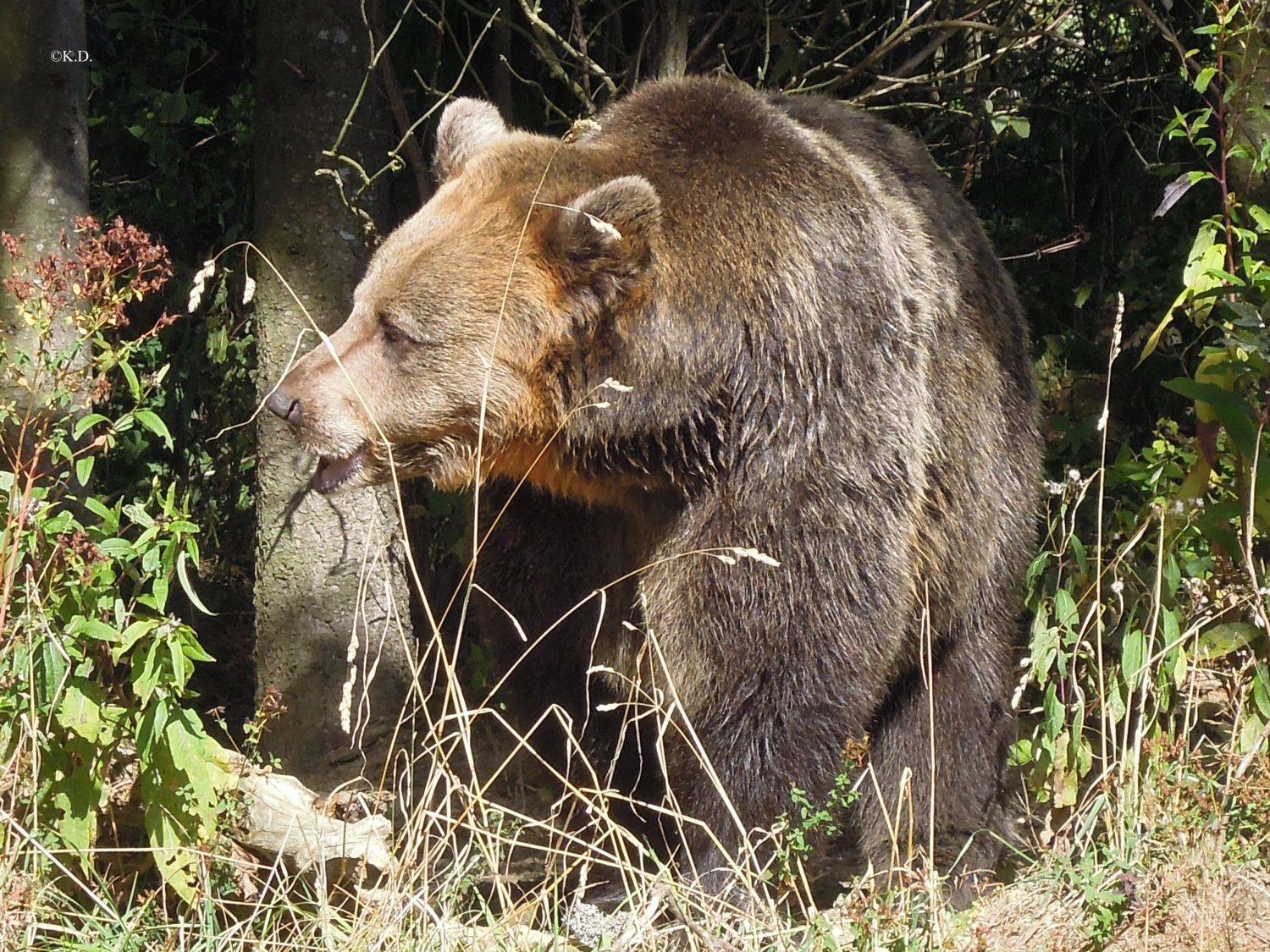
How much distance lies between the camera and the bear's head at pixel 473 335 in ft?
12.7

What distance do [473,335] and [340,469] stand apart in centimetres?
50

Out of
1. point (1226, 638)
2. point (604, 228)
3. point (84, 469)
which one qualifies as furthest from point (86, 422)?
point (1226, 638)

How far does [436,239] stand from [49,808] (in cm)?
173

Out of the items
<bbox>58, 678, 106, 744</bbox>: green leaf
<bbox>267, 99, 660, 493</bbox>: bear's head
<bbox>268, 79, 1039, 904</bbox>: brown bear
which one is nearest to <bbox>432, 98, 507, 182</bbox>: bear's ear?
<bbox>268, 79, 1039, 904</bbox>: brown bear

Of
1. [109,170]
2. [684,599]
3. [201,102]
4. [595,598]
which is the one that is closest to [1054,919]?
[684,599]

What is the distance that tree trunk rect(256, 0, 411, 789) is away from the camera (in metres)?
5.00

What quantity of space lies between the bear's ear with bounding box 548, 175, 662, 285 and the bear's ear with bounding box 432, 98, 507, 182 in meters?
0.60

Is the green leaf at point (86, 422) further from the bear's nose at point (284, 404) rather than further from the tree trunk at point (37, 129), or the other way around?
the tree trunk at point (37, 129)

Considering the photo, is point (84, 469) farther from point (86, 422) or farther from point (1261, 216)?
point (1261, 216)

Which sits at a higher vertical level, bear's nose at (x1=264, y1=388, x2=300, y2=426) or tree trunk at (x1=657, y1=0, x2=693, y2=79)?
tree trunk at (x1=657, y1=0, x2=693, y2=79)

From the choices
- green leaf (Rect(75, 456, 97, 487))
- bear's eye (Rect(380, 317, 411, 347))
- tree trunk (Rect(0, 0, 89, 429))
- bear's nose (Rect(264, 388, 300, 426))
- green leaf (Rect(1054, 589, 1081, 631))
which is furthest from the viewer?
green leaf (Rect(1054, 589, 1081, 631))

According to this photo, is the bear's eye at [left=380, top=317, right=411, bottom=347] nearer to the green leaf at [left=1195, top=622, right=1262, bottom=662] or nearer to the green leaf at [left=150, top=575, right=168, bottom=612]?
the green leaf at [left=150, top=575, right=168, bottom=612]

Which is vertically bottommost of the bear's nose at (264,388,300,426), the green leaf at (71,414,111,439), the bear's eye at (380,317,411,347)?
the bear's nose at (264,388,300,426)

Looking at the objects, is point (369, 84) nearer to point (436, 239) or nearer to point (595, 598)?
point (436, 239)
